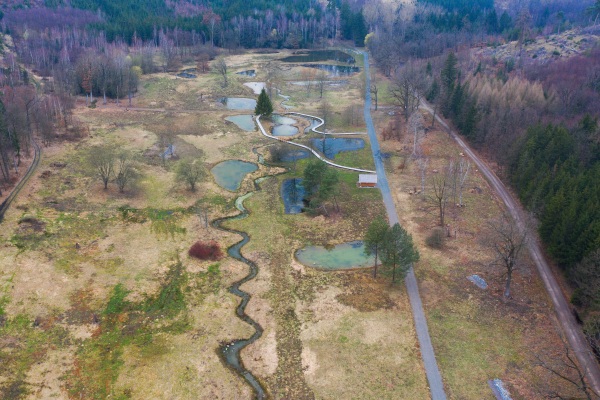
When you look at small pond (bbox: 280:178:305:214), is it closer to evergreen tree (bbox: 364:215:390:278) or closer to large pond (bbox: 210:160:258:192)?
large pond (bbox: 210:160:258:192)

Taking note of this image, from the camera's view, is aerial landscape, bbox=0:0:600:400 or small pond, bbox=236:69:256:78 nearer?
aerial landscape, bbox=0:0:600:400

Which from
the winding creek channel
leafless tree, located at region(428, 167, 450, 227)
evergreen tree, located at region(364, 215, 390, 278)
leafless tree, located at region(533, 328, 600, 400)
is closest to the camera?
leafless tree, located at region(533, 328, 600, 400)

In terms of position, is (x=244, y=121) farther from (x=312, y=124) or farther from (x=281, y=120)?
(x=312, y=124)

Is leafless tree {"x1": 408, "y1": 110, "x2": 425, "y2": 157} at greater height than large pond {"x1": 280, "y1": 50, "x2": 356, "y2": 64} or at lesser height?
lesser

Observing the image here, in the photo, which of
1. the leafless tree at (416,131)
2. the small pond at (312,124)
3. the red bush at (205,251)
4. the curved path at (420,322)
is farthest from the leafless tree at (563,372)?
the small pond at (312,124)

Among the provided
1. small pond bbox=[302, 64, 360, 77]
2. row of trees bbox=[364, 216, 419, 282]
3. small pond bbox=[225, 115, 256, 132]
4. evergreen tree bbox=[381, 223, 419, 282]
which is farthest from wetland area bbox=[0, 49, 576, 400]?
small pond bbox=[302, 64, 360, 77]

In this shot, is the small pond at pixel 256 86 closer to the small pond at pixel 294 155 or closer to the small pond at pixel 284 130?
the small pond at pixel 284 130

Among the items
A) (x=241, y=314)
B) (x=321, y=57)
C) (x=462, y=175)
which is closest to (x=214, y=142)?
(x=462, y=175)
